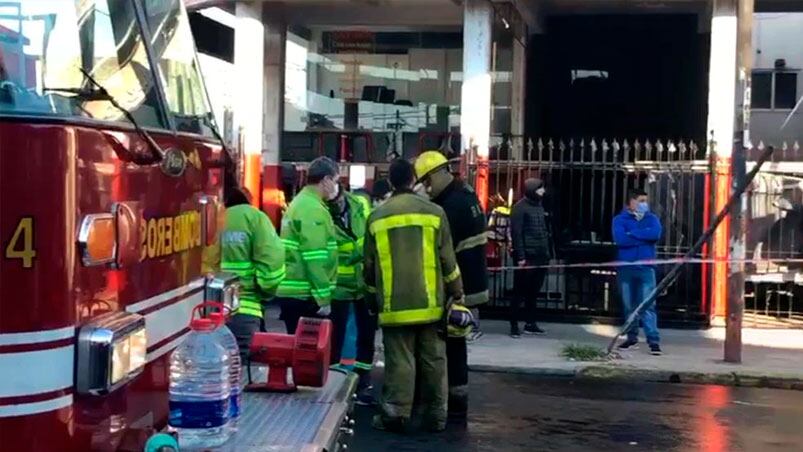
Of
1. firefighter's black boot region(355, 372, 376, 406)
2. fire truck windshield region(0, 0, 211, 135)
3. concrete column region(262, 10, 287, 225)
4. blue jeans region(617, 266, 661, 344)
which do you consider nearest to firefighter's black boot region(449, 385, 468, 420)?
firefighter's black boot region(355, 372, 376, 406)

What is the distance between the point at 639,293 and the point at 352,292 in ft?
15.0

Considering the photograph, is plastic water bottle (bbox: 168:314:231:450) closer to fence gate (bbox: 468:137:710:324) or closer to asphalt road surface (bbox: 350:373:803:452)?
asphalt road surface (bbox: 350:373:803:452)

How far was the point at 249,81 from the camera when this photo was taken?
16.9 metres

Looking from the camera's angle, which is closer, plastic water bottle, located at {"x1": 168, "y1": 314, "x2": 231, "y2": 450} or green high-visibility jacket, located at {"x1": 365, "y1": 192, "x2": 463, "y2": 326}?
plastic water bottle, located at {"x1": 168, "y1": 314, "x2": 231, "y2": 450}

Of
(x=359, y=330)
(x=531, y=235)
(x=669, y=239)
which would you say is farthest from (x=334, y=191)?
(x=669, y=239)

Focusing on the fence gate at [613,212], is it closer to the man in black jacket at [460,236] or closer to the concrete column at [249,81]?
the concrete column at [249,81]

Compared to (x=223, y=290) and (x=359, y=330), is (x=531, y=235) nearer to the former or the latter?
(x=359, y=330)

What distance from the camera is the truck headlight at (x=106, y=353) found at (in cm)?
248

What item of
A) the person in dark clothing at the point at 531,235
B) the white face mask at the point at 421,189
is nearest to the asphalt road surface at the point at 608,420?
the white face mask at the point at 421,189

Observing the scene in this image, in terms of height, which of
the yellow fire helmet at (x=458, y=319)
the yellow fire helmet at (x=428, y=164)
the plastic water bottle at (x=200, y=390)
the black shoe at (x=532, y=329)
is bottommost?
the black shoe at (x=532, y=329)

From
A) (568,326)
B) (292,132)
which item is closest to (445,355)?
(568,326)

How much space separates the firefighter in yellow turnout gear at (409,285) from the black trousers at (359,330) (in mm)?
1025

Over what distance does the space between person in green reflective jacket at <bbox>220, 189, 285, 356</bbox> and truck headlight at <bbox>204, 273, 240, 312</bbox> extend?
75.1 inches

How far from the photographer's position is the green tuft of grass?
11.1m
